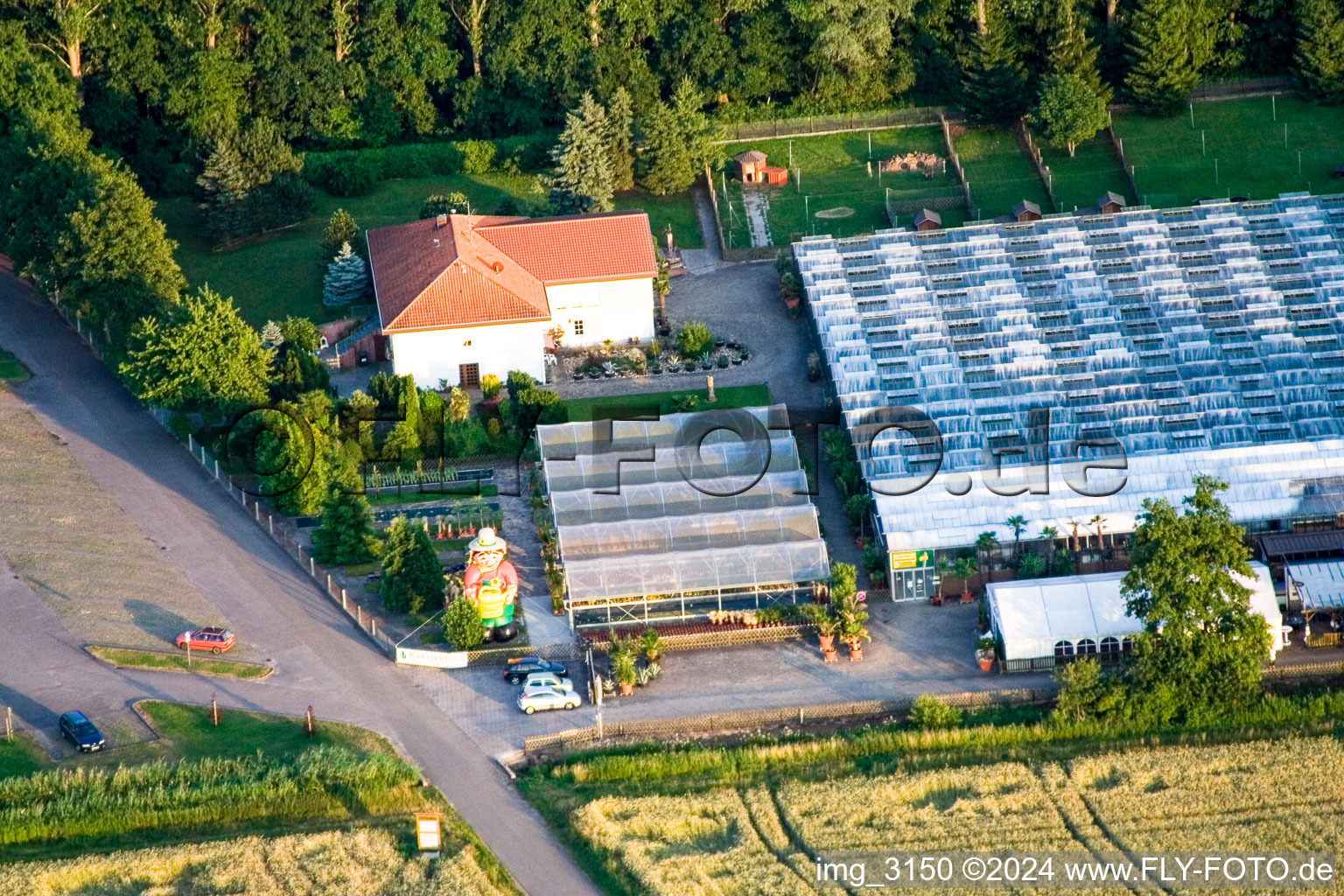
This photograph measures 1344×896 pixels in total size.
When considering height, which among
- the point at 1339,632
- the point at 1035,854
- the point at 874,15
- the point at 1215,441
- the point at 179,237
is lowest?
the point at 1035,854

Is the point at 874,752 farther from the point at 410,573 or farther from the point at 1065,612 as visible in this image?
the point at 410,573

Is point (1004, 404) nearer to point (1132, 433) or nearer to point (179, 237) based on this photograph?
point (1132, 433)

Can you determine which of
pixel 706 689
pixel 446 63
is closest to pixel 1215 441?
pixel 706 689

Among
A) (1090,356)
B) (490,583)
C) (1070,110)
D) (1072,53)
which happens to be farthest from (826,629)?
(1072,53)

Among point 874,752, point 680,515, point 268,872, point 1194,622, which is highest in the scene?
point 680,515

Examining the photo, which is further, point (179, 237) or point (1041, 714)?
point (179, 237)

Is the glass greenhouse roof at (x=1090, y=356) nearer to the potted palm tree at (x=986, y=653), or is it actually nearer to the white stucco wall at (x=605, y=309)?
the potted palm tree at (x=986, y=653)

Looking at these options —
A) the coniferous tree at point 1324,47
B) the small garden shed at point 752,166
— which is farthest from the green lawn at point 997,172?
the coniferous tree at point 1324,47
